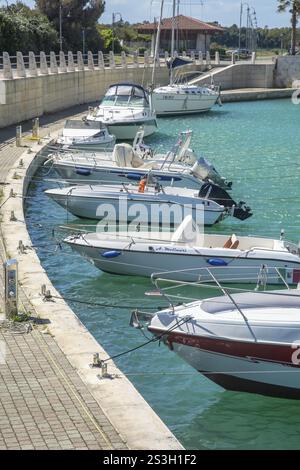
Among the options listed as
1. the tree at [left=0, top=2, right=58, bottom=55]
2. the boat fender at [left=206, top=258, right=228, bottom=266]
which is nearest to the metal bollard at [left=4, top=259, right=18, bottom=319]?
the boat fender at [left=206, top=258, right=228, bottom=266]

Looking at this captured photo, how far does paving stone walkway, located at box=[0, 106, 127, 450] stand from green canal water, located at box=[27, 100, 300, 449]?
5.48 ft

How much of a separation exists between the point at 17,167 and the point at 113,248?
1087 centimetres

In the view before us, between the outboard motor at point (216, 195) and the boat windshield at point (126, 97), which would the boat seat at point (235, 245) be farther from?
the boat windshield at point (126, 97)

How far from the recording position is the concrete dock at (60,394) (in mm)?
10016

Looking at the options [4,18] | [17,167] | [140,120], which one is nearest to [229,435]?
[17,167]

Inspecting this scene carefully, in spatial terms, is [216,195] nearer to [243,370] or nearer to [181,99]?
[243,370]

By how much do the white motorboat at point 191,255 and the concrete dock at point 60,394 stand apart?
3.76m

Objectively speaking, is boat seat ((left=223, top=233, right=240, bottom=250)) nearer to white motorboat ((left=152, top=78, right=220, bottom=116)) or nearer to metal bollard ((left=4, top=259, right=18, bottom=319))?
metal bollard ((left=4, top=259, right=18, bottom=319))

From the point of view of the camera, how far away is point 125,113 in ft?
136

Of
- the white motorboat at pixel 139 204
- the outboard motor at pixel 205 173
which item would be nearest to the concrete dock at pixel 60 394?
the white motorboat at pixel 139 204

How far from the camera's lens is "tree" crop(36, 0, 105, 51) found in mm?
76375

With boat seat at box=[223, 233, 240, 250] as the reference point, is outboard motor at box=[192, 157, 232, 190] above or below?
above

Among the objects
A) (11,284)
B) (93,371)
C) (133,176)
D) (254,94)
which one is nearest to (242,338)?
(93,371)

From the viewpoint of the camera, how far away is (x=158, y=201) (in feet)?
79.3
